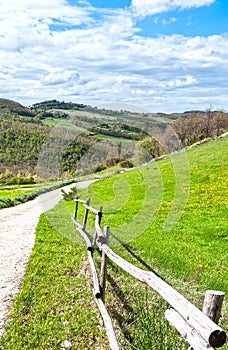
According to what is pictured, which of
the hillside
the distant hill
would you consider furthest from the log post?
the distant hill

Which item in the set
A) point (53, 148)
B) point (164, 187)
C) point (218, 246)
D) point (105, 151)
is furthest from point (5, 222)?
point (218, 246)

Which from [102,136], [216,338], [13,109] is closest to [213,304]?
[216,338]

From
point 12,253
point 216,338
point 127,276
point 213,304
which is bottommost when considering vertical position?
point 12,253

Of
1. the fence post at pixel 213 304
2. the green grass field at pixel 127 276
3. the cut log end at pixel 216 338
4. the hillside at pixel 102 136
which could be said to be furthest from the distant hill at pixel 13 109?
the cut log end at pixel 216 338

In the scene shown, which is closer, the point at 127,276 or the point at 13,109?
the point at 127,276

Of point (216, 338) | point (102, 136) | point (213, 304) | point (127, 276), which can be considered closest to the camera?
point (216, 338)

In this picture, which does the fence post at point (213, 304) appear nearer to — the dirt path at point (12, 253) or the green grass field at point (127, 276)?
the green grass field at point (127, 276)

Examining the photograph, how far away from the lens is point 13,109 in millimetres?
162750

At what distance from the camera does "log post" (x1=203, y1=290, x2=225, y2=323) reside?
10.8 feet

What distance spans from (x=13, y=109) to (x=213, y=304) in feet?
556

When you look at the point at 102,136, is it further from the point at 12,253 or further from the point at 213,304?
the point at 213,304

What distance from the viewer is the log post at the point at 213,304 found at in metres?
3.29

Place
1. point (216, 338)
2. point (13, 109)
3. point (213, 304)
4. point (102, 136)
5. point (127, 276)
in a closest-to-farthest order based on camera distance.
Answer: point (216, 338) → point (213, 304) → point (127, 276) → point (102, 136) → point (13, 109)

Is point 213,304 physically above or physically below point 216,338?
above
